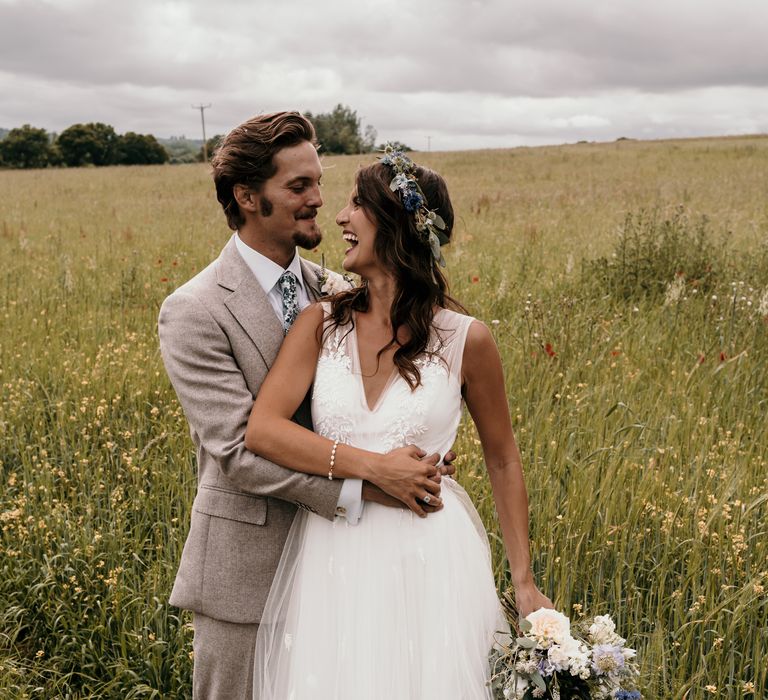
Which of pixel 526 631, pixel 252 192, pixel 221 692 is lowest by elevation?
pixel 221 692

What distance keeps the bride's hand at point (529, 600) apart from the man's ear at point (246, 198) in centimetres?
163

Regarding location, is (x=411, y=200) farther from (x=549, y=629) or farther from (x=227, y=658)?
(x=227, y=658)

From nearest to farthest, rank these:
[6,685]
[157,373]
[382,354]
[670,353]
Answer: [382,354]
[6,685]
[157,373]
[670,353]

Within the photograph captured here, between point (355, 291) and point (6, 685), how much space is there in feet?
7.47

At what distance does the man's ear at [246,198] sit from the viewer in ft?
9.04

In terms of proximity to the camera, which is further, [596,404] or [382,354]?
[596,404]

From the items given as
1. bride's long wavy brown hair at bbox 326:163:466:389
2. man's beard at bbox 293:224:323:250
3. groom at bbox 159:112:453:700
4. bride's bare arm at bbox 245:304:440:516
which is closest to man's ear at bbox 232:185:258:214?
groom at bbox 159:112:453:700

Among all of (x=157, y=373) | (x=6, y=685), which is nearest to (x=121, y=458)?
(x=157, y=373)

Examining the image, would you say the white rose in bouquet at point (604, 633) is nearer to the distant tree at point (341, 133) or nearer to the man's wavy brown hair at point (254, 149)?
the man's wavy brown hair at point (254, 149)

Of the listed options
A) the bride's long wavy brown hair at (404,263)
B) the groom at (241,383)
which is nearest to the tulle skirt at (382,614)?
the groom at (241,383)

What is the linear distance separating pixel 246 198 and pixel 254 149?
0.18 m

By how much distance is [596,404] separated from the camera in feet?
15.5

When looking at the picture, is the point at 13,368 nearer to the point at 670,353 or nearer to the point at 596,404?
the point at 596,404

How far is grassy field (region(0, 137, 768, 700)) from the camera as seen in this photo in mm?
3201
